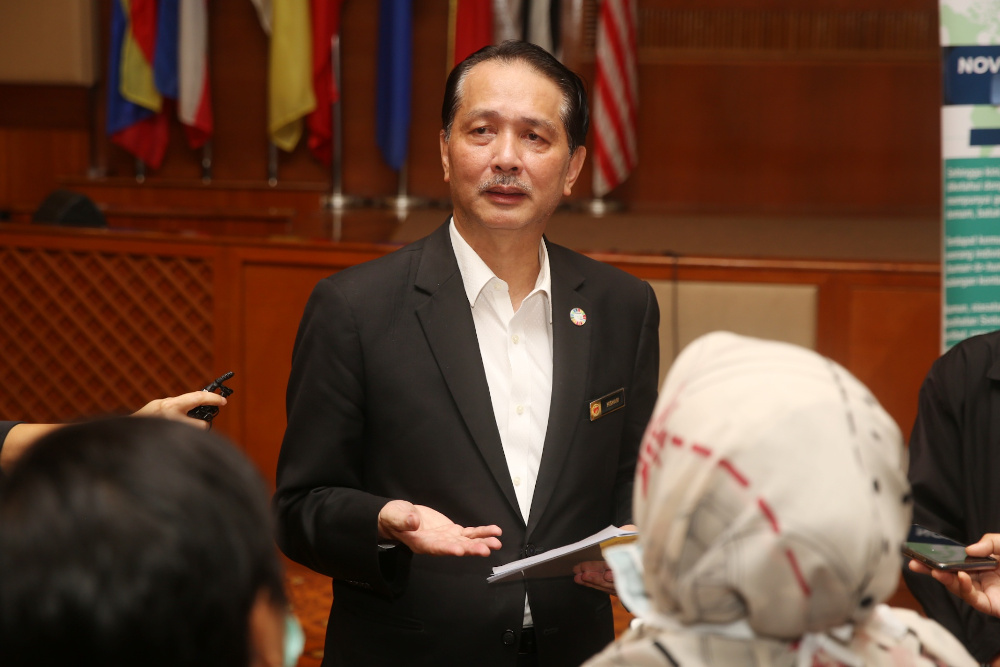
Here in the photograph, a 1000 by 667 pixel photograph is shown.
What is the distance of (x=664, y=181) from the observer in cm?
607

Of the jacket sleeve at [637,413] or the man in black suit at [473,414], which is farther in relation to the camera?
the jacket sleeve at [637,413]

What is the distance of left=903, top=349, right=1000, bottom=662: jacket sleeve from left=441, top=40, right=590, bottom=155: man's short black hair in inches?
30.8

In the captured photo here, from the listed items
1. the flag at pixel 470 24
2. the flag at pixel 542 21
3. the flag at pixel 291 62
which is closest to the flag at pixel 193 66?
the flag at pixel 291 62

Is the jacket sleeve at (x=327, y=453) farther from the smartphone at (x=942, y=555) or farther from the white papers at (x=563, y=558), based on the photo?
the smartphone at (x=942, y=555)

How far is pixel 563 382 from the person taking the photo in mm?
1698

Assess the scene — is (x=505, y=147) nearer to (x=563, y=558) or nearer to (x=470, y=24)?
(x=563, y=558)

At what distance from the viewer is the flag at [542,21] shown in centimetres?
564

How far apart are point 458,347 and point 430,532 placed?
1.14 feet

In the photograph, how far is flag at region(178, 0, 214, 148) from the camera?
19.0 feet

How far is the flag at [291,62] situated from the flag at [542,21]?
4.26 ft

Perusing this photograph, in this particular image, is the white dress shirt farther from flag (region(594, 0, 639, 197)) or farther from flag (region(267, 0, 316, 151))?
flag (region(267, 0, 316, 151))

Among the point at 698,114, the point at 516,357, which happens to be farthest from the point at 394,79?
the point at 516,357

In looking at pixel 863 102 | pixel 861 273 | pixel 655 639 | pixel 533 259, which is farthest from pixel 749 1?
pixel 655 639

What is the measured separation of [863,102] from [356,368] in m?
5.01
